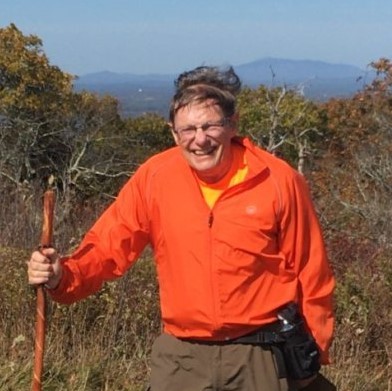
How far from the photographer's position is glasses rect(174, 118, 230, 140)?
9.46 ft

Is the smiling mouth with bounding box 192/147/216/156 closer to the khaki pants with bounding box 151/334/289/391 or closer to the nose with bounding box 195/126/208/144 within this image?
the nose with bounding box 195/126/208/144

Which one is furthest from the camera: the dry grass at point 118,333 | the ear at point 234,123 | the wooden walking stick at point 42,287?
the dry grass at point 118,333

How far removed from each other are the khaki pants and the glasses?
2.21 ft

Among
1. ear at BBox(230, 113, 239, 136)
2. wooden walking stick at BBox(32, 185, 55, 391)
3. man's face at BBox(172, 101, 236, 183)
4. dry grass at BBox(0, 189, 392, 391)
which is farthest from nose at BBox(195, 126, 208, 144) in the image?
dry grass at BBox(0, 189, 392, 391)

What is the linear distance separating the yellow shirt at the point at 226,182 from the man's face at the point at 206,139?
0.02 metres

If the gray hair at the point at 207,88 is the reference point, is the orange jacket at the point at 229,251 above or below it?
below

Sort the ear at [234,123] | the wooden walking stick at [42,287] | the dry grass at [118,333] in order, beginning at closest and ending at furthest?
the wooden walking stick at [42,287] < the ear at [234,123] < the dry grass at [118,333]

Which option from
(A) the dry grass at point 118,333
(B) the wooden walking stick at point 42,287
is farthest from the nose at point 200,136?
(A) the dry grass at point 118,333

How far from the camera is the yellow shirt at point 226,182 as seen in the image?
2.90 meters

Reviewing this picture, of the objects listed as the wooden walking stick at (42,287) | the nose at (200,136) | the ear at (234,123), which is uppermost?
the ear at (234,123)

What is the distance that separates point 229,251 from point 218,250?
3 centimetres

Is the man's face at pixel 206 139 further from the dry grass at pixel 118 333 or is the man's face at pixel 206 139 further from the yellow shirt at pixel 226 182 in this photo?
the dry grass at pixel 118 333

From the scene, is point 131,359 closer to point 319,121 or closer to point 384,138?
point 384,138

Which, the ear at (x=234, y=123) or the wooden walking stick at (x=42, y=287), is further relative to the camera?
the ear at (x=234, y=123)
